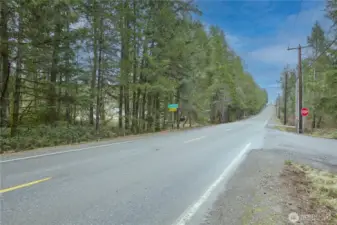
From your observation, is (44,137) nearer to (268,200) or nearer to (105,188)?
(105,188)

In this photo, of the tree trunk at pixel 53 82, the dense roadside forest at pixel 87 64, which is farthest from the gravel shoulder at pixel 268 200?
the tree trunk at pixel 53 82

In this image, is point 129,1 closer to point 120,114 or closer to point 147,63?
point 147,63

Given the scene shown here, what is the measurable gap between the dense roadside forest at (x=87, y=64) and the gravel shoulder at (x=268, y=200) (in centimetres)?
871

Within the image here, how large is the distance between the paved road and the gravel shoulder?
404 millimetres

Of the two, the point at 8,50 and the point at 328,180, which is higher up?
the point at 8,50

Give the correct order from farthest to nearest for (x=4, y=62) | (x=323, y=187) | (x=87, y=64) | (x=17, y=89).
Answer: (x=87, y=64) → (x=17, y=89) → (x=4, y=62) → (x=323, y=187)

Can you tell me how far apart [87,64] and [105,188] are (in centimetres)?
1183

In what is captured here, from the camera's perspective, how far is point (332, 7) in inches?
731

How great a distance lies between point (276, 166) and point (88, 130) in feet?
34.8

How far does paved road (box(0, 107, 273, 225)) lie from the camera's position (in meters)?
3.44

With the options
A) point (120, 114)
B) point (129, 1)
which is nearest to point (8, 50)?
point (120, 114)

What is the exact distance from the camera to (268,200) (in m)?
4.21

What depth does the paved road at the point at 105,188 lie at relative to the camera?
3443 mm

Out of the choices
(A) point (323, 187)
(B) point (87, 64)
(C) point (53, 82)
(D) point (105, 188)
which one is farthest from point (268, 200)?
(B) point (87, 64)
